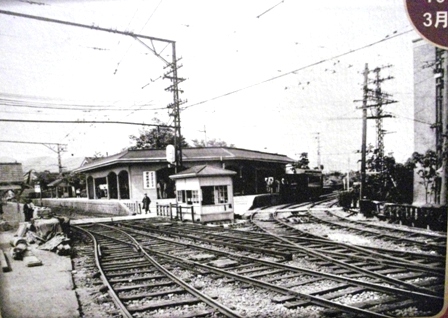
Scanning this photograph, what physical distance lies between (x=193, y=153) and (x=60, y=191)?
454cm

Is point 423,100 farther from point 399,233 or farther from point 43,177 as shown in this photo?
point 43,177

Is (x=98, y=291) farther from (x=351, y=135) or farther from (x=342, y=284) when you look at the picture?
(x=351, y=135)

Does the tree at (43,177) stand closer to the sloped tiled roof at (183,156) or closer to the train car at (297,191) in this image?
the sloped tiled roof at (183,156)

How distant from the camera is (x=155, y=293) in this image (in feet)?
9.68

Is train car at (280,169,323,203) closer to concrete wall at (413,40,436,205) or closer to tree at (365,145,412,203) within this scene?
tree at (365,145,412,203)

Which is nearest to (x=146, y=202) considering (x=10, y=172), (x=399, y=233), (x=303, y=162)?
(x=303, y=162)

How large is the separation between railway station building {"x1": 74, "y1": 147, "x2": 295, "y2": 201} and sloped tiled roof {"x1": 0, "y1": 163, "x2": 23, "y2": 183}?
515cm

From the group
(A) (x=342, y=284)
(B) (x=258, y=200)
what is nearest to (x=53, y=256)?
(A) (x=342, y=284)

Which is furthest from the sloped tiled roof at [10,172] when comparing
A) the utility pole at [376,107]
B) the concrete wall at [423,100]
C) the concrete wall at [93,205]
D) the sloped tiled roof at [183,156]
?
the concrete wall at [93,205]

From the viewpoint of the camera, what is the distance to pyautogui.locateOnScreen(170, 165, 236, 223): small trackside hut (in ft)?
24.9

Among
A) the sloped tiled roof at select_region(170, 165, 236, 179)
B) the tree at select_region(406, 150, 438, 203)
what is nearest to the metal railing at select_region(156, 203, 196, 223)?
the sloped tiled roof at select_region(170, 165, 236, 179)

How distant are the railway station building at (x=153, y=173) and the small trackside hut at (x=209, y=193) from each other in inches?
15.5

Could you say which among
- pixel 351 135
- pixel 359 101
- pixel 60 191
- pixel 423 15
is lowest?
pixel 60 191

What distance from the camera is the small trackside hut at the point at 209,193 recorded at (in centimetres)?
759
